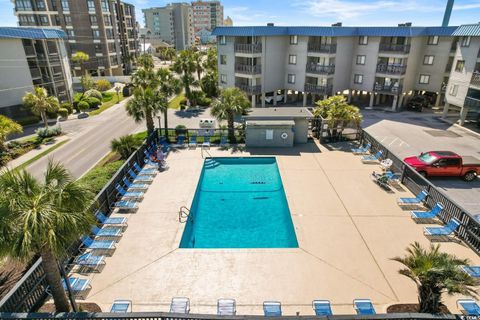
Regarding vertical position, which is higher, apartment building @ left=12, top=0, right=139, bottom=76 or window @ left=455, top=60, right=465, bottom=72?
apartment building @ left=12, top=0, right=139, bottom=76

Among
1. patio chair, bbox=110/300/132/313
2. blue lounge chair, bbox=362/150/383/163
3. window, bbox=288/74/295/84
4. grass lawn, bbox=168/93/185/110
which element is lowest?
patio chair, bbox=110/300/132/313

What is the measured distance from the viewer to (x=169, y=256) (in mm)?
14617

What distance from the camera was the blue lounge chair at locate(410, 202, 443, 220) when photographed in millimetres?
16844

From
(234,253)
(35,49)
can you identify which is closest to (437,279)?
(234,253)

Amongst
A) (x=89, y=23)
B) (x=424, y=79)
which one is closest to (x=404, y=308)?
(x=424, y=79)

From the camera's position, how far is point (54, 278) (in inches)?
388

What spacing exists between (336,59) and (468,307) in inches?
1517

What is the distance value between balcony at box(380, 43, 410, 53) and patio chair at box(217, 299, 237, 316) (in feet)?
140

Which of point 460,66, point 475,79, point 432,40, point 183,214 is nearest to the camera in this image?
point 183,214

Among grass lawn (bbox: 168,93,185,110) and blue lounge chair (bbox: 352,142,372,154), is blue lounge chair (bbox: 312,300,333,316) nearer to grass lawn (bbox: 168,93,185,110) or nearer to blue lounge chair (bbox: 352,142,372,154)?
blue lounge chair (bbox: 352,142,372,154)

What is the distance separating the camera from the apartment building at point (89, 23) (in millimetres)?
66000

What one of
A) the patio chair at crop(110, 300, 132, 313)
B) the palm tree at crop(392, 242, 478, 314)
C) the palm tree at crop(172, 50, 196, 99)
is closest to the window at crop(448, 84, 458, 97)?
the palm tree at crop(392, 242, 478, 314)

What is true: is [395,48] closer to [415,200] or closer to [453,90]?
[453,90]

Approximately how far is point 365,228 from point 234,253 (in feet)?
25.1
